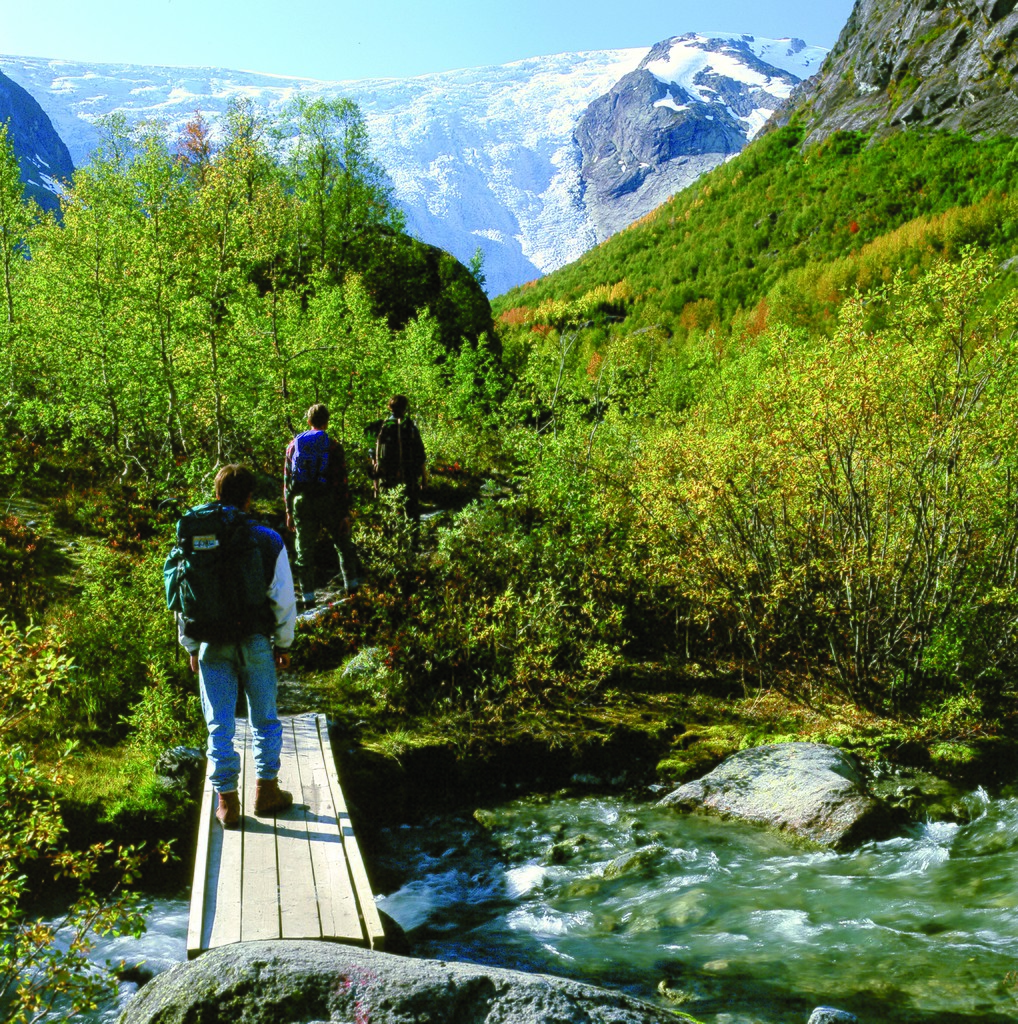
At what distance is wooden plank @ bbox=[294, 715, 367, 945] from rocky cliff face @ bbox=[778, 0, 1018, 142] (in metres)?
80.8

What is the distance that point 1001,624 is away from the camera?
8.66 m

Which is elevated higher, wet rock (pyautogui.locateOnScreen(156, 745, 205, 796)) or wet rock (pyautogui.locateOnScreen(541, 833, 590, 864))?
wet rock (pyautogui.locateOnScreen(156, 745, 205, 796))

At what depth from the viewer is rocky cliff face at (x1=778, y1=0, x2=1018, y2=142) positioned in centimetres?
6906

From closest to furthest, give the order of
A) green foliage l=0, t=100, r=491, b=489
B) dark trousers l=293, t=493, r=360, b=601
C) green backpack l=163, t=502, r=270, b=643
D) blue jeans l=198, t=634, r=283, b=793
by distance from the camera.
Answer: green backpack l=163, t=502, r=270, b=643, blue jeans l=198, t=634, r=283, b=793, dark trousers l=293, t=493, r=360, b=601, green foliage l=0, t=100, r=491, b=489

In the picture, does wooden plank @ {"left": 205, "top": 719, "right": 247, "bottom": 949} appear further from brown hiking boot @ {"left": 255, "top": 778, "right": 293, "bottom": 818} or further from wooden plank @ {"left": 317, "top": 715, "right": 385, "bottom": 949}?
wooden plank @ {"left": 317, "top": 715, "right": 385, "bottom": 949}

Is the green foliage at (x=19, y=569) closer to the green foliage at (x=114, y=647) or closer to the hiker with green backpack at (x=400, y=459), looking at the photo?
the green foliage at (x=114, y=647)

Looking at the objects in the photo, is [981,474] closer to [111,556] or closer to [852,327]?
[852,327]

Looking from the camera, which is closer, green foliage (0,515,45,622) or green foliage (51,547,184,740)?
green foliage (51,547,184,740)

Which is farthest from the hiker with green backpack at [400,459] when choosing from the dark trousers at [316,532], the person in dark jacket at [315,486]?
the person in dark jacket at [315,486]

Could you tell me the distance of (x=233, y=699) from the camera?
5336mm

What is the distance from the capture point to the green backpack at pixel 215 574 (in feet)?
16.4

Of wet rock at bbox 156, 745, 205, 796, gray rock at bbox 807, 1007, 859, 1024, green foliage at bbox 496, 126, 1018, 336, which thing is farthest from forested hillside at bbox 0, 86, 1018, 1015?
green foliage at bbox 496, 126, 1018, 336

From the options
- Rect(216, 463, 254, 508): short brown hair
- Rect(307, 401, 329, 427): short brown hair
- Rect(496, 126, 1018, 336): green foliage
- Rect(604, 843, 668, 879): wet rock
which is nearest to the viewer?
Rect(216, 463, 254, 508): short brown hair

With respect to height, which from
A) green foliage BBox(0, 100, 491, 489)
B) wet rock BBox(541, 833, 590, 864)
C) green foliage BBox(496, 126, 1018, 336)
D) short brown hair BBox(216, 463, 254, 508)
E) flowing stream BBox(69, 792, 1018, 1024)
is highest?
green foliage BBox(496, 126, 1018, 336)
